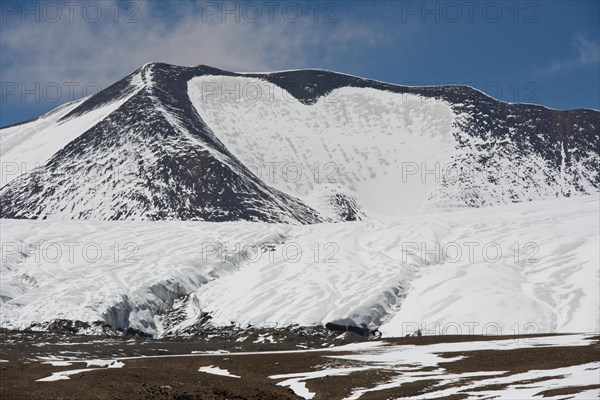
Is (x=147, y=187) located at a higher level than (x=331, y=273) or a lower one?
higher

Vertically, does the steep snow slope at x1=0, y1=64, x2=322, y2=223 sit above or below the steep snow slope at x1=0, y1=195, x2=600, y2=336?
above

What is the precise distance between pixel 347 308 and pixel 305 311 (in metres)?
4.68

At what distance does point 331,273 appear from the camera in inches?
3691

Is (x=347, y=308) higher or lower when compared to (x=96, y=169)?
lower

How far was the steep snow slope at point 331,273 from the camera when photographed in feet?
264

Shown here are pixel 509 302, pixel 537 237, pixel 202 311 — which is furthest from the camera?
pixel 537 237

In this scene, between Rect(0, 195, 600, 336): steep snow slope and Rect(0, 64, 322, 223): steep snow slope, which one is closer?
Rect(0, 195, 600, 336): steep snow slope

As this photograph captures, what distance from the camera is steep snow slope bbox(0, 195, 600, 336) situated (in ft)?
264

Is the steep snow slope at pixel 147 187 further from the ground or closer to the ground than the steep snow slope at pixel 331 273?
Answer: further from the ground

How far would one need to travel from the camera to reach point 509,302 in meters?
79.1

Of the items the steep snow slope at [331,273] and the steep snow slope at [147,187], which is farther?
the steep snow slope at [147,187]

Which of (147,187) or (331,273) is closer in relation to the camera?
(331,273)

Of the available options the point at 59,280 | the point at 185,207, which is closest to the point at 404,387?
the point at 59,280

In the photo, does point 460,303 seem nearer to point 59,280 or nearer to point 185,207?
point 59,280
